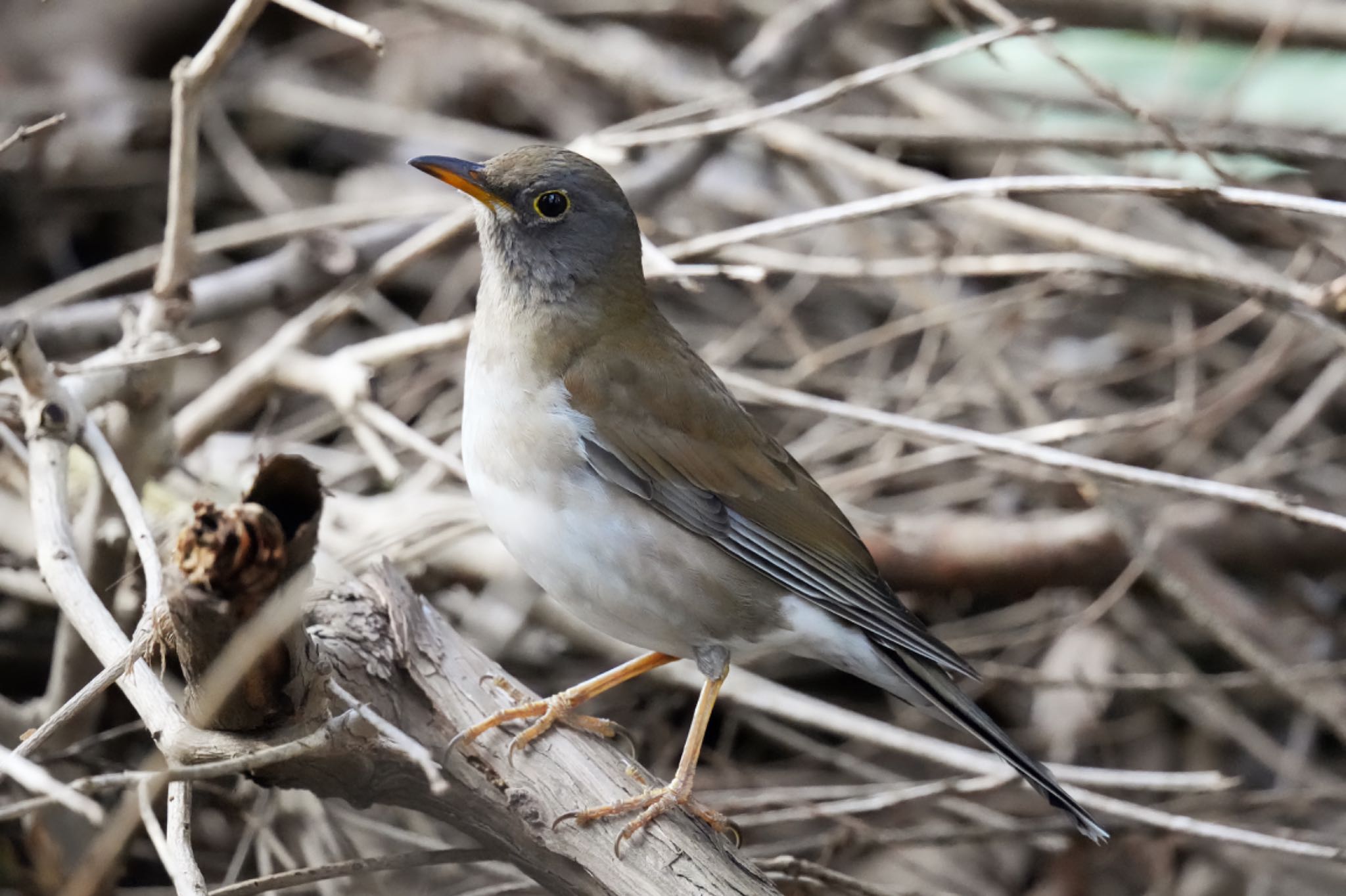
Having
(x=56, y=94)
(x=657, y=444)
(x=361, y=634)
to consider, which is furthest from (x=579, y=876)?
(x=56, y=94)

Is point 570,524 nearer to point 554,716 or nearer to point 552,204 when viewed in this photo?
point 554,716

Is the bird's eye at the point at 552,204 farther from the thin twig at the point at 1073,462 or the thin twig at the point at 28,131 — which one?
the thin twig at the point at 28,131

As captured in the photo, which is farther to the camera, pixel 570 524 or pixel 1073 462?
pixel 1073 462

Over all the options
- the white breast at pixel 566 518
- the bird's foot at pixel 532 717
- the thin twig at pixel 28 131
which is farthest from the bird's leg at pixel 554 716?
the thin twig at pixel 28 131

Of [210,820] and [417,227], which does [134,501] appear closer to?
[210,820]

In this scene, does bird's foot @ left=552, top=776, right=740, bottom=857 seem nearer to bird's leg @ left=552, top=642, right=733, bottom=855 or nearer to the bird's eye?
bird's leg @ left=552, top=642, right=733, bottom=855

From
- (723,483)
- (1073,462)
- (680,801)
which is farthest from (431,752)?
(1073,462)
